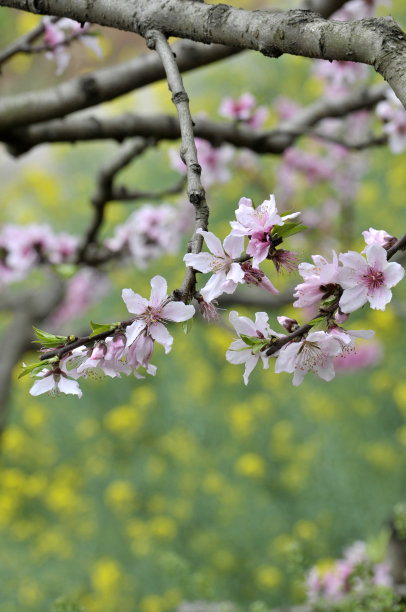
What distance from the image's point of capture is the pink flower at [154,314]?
2.43ft

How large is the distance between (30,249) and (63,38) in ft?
3.72

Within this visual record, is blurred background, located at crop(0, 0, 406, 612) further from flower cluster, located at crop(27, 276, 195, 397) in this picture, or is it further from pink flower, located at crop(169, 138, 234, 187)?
flower cluster, located at crop(27, 276, 195, 397)

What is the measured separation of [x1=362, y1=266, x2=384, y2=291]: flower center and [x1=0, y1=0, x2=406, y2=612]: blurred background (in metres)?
1.51

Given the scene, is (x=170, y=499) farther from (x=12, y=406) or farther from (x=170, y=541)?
(x=12, y=406)

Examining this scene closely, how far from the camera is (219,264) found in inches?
30.3

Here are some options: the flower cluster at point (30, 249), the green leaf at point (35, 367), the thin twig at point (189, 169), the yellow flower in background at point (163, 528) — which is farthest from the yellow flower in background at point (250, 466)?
the thin twig at point (189, 169)

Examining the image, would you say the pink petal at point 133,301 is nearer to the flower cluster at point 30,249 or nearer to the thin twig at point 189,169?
the thin twig at point 189,169

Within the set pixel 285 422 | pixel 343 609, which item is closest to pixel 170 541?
pixel 285 422

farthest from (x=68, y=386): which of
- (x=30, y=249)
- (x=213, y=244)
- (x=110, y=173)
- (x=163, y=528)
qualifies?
(x=163, y=528)

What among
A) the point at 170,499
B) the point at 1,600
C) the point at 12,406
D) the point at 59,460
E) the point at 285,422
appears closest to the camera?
the point at 1,600

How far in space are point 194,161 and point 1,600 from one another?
3.02 metres

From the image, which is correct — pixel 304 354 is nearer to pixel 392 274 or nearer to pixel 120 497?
pixel 392 274

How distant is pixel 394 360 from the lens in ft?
13.0

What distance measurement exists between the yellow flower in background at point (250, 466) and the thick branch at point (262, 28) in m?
2.68
